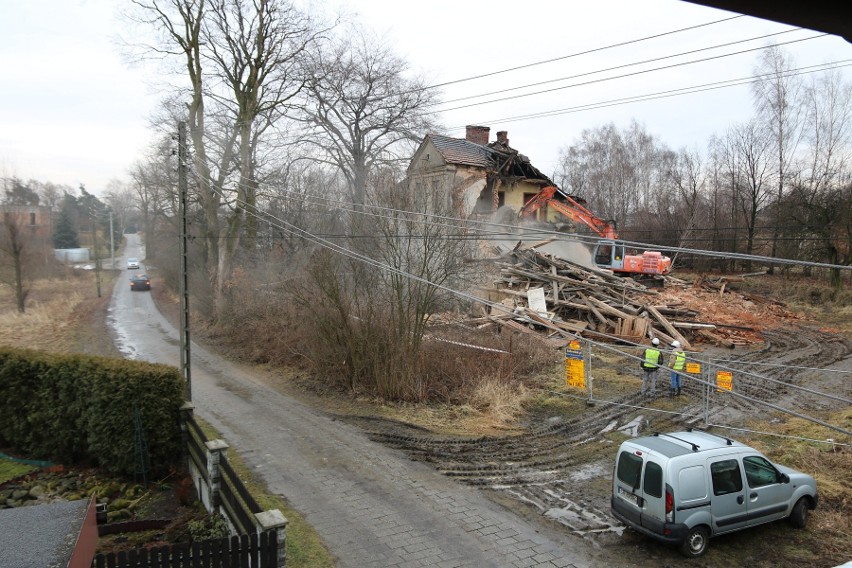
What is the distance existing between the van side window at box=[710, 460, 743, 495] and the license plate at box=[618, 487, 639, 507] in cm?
116

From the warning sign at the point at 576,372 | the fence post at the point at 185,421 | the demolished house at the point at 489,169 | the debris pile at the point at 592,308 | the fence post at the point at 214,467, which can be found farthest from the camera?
the demolished house at the point at 489,169

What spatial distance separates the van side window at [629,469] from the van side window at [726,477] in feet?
3.50

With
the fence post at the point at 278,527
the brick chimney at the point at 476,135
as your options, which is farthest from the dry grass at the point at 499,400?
the brick chimney at the point at 476,135

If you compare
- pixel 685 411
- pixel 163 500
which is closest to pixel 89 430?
pixel 163 500

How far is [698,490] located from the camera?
27.8 feet

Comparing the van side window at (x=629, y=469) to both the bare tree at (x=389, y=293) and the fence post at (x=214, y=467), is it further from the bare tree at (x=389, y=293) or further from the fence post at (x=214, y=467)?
the bare tree at (x=389, y=293)

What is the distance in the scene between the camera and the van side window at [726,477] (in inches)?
341

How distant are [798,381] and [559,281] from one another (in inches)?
408

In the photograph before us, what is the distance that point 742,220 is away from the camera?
145 ft

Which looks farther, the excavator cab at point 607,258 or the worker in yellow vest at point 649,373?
the excavator cab at point 607,258

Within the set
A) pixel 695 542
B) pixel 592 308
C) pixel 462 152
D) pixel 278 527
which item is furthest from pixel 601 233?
pixel 278 527

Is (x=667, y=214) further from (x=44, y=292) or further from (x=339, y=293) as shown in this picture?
(x=44, y=292)

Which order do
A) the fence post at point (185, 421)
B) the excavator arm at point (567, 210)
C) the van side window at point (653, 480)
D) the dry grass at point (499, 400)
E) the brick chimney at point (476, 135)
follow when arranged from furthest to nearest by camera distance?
the brick chimney at point (476, 135) < the excavator arm at point (567, 210) < the dry grass at point (499, 400) < the fence post at point (185, 421) < the van side window at point (653, 480)

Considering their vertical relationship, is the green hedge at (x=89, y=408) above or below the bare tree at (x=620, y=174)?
below
